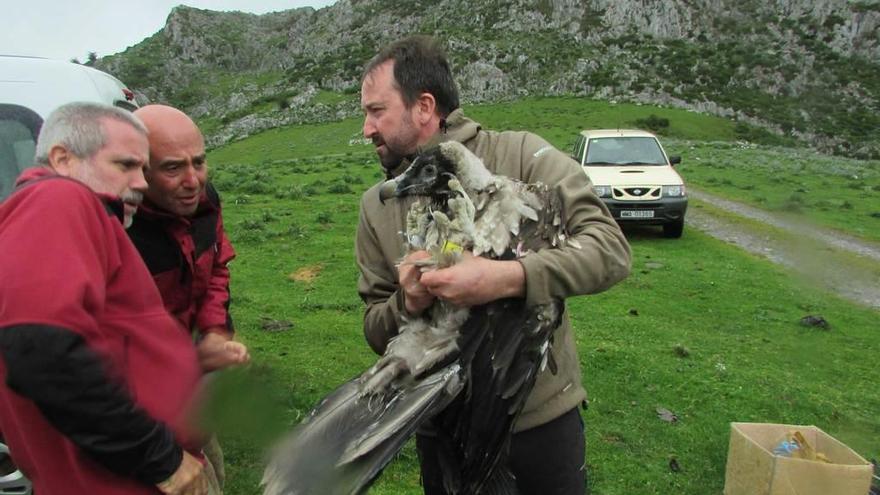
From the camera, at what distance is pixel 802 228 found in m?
6.45

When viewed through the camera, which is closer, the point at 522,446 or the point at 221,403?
the point at 221,403

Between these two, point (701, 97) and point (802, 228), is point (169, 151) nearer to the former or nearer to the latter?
point (802, 228)

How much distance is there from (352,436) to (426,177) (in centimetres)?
105

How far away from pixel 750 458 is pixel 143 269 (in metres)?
4.17

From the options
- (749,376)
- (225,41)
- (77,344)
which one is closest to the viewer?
(77,344)

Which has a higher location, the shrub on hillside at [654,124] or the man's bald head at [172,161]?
the man's bald head at [172,161]

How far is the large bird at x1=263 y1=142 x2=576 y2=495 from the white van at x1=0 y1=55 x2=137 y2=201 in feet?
8.29

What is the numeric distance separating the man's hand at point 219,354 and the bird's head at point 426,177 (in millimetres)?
1002

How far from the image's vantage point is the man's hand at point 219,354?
8.96ft

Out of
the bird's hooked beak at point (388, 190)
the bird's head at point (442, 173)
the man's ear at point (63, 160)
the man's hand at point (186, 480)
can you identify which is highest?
the man's ear at point (63, 160)

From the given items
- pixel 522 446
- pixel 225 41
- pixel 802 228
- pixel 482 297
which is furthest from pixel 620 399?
pixel 225 41

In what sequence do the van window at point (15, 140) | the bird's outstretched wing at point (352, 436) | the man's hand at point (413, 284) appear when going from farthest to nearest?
the van window at point (15, 140) < the man's hand at point (413, 284) < the bird's outstretched wing at point (352, 436)

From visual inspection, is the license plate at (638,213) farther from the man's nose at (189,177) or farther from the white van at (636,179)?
the man's nose at (189,177)

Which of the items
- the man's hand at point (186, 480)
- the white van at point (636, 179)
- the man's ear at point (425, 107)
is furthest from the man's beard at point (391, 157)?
the white van at point (636, 179)
